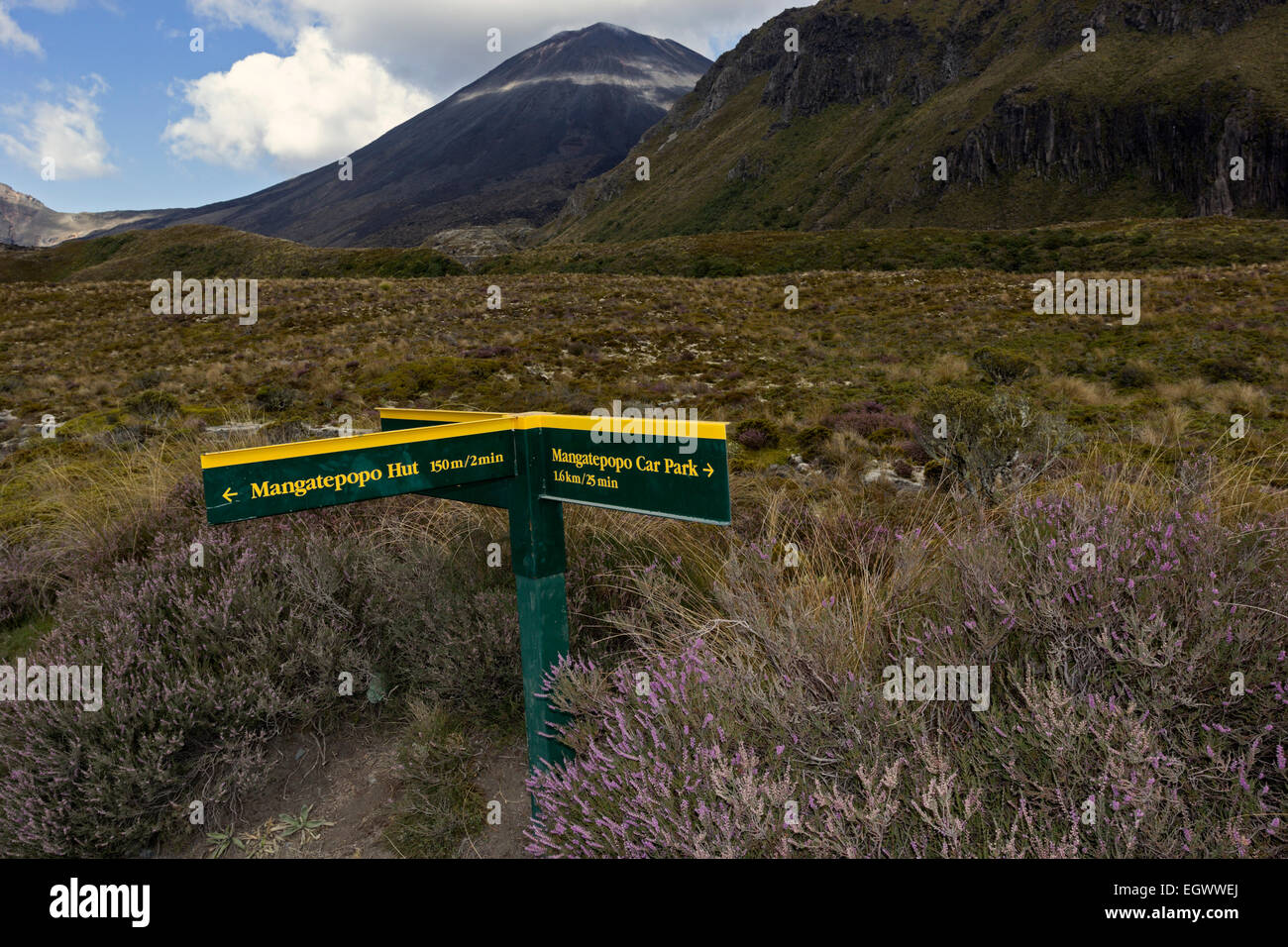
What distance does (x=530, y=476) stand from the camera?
3059mm

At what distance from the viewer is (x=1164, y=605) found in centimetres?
243

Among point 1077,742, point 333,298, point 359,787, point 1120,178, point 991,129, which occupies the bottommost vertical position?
point 359,787

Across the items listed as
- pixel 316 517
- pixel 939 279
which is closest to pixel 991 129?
pixel 939 279

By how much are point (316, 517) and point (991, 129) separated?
4798 inches

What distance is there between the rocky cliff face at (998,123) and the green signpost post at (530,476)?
11063 cm

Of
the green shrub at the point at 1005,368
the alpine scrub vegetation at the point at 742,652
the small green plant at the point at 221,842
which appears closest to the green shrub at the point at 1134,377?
the green shrub at the point at 1005,368

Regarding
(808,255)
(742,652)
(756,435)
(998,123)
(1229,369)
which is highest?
(998,123)

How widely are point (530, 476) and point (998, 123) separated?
405 feet

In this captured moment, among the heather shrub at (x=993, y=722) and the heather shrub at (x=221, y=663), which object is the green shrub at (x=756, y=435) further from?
A: the heather shrub at (x=993, y=722)

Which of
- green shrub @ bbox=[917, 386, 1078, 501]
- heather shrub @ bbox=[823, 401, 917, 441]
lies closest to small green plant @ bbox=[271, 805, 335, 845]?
green shrub @ bbox=[917, 386, 1078, 501]

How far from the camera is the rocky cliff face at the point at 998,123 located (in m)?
89.9

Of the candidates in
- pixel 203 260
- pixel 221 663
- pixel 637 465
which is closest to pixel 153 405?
pixel 221 663

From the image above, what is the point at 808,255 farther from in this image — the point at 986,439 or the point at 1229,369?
the point at 986,439

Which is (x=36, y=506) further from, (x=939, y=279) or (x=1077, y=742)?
(x=939, y=279)
